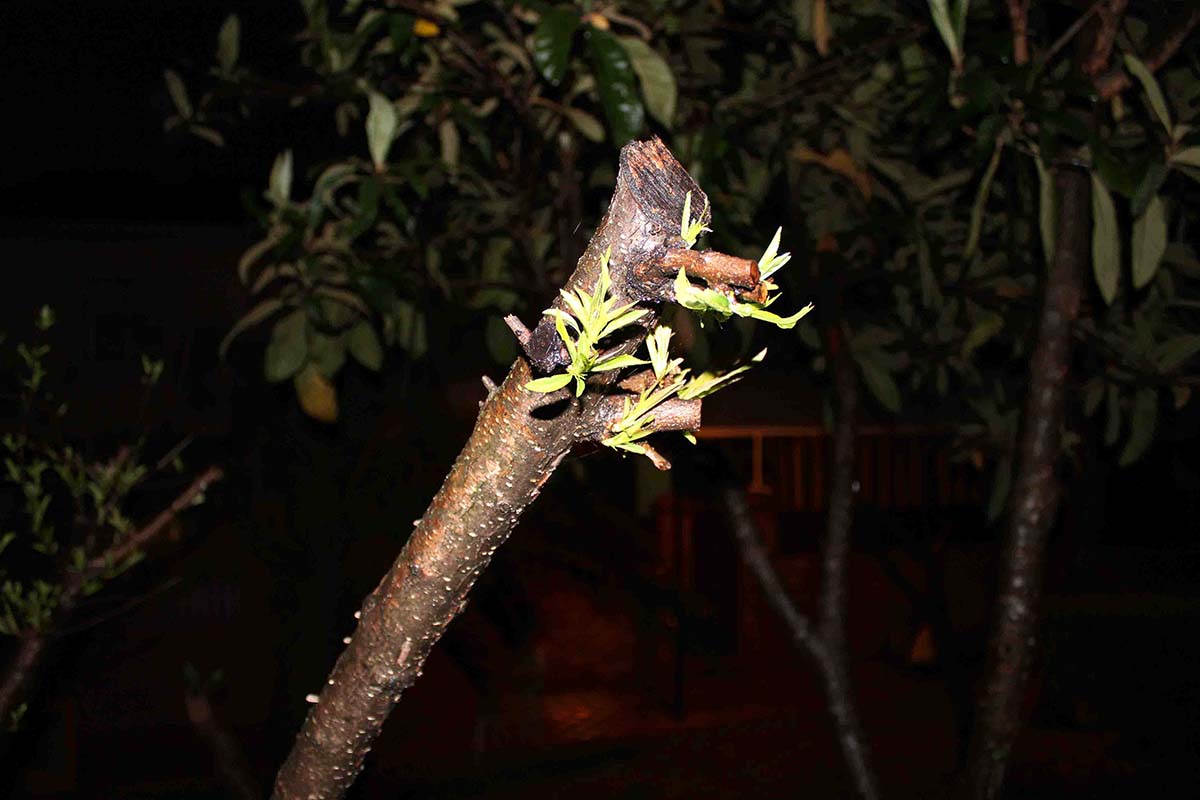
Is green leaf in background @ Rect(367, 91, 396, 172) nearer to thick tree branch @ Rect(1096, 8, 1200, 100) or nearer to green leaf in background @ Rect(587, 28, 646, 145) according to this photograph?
green leaf in background @ Rect(587, 28, 646, 145)

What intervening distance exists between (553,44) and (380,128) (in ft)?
0.88

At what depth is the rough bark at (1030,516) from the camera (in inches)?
49.9

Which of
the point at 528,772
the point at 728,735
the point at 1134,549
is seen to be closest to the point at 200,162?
the point at 528,772

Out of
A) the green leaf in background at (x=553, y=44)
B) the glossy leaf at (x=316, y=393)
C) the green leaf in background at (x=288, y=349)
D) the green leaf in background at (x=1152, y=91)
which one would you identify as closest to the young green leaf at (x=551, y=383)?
the green leaf in background at (x=553, y=44)

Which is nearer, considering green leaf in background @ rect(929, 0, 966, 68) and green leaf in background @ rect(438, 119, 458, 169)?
green leaf in background @ rect(929, 0, 966, 68)

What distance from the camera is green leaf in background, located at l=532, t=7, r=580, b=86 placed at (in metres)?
1.18

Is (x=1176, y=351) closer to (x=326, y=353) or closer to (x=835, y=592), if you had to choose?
(x=835, y=592)

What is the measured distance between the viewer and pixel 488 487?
0.55 m

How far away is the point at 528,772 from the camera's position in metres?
3.29

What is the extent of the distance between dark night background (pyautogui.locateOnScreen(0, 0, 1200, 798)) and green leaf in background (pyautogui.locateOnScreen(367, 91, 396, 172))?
809mm

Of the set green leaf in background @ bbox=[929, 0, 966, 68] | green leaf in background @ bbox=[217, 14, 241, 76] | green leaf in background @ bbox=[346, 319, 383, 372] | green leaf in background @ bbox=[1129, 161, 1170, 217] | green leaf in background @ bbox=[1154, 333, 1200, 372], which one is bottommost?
green leaf in background @ bbox=[1154, 333, 1200, 372]

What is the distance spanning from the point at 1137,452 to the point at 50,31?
2.37 metres

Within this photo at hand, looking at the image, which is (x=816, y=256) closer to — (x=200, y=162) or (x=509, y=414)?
(x=509, y=414)

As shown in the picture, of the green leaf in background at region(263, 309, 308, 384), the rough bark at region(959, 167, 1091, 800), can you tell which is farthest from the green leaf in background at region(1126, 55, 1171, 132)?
the green leaf in background at region(263, 309, 308, 384)
